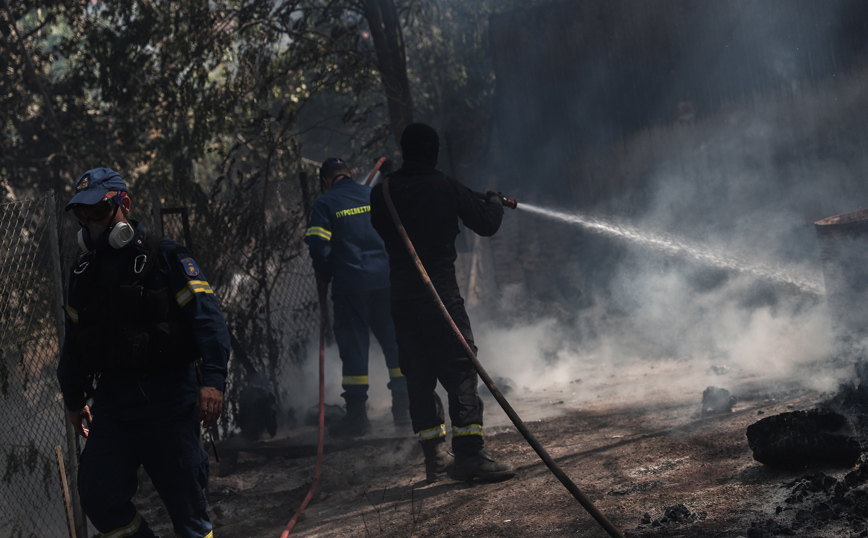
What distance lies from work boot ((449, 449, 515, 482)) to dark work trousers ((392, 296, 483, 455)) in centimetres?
5

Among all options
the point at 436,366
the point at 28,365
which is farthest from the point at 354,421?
the point at 28,365

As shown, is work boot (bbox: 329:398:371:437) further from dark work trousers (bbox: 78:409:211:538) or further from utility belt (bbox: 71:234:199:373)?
utility belt (bbox: 71:234:199:373)

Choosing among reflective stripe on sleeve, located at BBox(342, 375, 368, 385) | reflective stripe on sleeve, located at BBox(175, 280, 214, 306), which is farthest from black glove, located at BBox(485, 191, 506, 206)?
reflective stripe on sleeve, located at BBox(175, 280, 214, 306)

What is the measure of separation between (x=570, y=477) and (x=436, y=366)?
3.36ft

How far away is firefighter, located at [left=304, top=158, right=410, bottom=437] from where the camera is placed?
5766 millimetres

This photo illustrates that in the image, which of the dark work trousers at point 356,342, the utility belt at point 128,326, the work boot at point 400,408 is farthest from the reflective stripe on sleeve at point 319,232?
the utility belt at point 128,326

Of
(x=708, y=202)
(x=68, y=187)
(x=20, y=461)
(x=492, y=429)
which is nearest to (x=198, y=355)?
(x=20, y=461)

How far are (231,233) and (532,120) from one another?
6.10 meters

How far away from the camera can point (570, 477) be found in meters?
4.01

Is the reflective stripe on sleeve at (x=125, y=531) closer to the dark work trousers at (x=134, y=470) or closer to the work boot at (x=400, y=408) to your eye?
the dark work trousers at (x=134, y=470)

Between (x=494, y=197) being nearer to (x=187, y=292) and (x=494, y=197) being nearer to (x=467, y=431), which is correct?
(x=467, y=431)

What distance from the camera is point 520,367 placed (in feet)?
25.8

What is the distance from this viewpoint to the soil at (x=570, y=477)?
3.13 m

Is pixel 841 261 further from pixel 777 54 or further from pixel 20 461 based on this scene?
pixel 20 461
